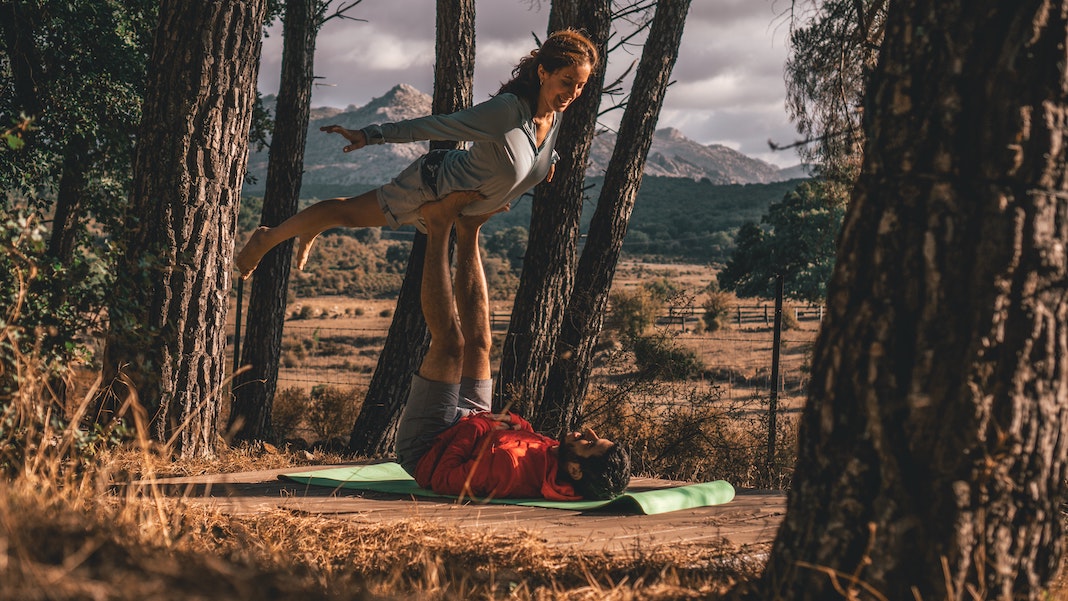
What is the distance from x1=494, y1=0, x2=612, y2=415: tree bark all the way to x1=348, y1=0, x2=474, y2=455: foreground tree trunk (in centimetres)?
87

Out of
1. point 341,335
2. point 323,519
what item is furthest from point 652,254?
point 323,519

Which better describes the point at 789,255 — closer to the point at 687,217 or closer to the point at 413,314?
the point at 413,314

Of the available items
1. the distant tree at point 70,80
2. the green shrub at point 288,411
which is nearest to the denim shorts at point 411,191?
the distant tree at point 70,80

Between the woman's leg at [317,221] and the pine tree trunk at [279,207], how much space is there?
11.7 feet

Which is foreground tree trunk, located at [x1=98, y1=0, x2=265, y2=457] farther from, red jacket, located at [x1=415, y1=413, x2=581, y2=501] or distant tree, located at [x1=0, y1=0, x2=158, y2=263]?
distant tree, located at [x1=0, y1=0, x2=158, y2=263]

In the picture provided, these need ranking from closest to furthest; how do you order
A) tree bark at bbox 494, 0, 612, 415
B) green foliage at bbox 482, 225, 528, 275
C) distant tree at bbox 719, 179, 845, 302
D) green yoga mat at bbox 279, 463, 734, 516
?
green yoga mat at bbox 279, 463, 734, 516, tree bark at bbox 494, 0, 612, 415, distant tree at bbox 719, 179, 845, 302, green foliage at bbox 482, 225, 528, 275

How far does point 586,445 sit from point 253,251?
234 cm

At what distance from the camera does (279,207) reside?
8.69 m

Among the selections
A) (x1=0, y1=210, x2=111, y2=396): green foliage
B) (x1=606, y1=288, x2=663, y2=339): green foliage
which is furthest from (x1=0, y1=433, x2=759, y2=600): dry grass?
(x1=606, y1=288, x2=663, y2=339): green foliage

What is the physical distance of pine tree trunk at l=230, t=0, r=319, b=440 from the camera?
870 centimetres

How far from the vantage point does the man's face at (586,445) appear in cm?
450

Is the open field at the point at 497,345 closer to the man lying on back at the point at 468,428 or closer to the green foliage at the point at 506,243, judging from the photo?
the man lying on back at the point at 468,428

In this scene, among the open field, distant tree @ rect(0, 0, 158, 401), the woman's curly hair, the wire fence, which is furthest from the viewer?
the wire fence

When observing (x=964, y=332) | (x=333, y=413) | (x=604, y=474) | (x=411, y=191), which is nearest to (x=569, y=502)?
(x=604, y=474)
